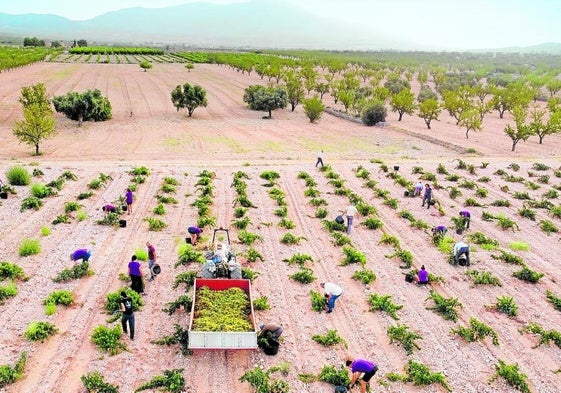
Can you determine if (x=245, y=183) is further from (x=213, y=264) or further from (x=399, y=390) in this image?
(x=399, y=390)

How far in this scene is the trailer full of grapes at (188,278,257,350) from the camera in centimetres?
1175

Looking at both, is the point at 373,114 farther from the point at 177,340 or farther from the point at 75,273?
the point at 177,340

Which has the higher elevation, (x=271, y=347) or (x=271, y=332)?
(x=271, y=332)

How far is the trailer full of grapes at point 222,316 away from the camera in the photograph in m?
11.8

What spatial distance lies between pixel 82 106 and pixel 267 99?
67.0ft

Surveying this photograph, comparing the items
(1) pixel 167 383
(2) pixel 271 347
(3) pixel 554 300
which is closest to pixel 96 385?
(1) pixel 167 383

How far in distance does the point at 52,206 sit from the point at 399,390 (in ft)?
57.6

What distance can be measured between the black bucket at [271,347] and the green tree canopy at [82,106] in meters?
39.7

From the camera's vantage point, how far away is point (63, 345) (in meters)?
12.5

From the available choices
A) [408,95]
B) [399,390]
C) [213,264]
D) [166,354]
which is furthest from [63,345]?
[408,95]

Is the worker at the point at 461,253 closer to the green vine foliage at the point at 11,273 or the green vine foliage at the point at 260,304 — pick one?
the green vine foliage at the point at 260,304

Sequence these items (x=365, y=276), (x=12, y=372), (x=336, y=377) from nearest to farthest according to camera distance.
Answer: (x=12, y=372) < (x=336, y=377) < (x=365, y=276)

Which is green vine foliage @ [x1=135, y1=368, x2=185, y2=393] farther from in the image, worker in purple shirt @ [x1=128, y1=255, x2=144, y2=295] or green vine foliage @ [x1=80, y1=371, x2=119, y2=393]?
worker in purple shirt @ [x1=128, y1=255, x2=144, y2=295]

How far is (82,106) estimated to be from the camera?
46.2 meters
